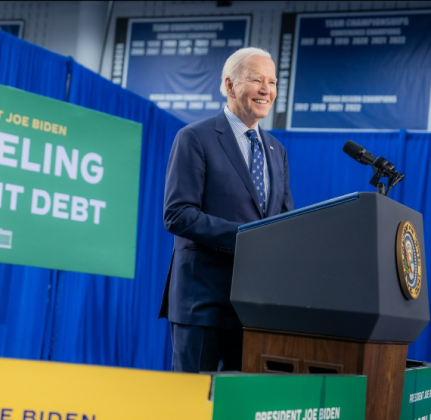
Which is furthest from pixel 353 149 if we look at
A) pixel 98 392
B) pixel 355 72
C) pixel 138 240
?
pixel 355 72

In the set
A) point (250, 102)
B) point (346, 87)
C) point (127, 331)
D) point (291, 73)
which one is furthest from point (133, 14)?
point (250, 102)

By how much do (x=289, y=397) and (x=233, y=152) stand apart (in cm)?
77

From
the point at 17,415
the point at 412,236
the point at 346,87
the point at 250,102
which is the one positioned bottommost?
the point at 17,415

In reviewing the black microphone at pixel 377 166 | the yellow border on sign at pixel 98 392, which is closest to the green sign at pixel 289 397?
the yellow border on sign at pixel 98 392

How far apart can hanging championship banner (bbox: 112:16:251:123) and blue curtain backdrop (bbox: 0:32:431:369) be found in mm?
791

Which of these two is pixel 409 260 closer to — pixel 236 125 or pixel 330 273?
pixel 330 273

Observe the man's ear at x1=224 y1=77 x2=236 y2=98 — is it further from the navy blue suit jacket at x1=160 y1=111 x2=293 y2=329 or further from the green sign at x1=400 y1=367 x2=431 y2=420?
the green sign at x1=400 y1=367 x2=431 y2=420

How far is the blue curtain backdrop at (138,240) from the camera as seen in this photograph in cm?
482

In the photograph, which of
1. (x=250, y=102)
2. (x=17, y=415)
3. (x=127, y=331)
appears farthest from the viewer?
(x=127, y=331)

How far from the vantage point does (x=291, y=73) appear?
698cm

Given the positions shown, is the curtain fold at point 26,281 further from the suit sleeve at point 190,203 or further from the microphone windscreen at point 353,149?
the microphone windscreen at point 353,149

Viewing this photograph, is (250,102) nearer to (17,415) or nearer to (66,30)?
(17,415)

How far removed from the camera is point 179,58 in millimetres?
7387

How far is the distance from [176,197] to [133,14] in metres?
6.47
